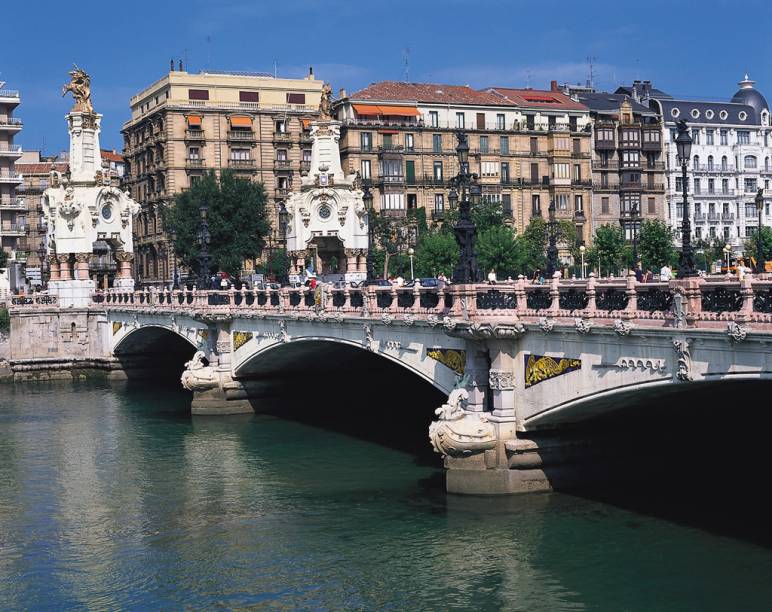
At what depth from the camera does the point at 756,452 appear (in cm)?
3531

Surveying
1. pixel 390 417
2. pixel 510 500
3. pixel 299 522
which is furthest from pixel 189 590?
pixel 390 417

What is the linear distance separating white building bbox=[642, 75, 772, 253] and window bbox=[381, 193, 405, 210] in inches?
1097

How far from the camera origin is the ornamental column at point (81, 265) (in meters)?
71.0

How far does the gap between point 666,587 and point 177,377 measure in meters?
48.3

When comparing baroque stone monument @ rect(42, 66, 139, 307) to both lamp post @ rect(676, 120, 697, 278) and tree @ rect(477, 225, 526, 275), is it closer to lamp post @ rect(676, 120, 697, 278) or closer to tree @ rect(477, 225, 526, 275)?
tree @ rect(477, 225, 526, 275)

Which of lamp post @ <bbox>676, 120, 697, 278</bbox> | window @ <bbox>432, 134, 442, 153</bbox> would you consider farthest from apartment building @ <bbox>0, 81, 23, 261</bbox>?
lamp post @ <bbox>676, 120, 697, 278</bbox>

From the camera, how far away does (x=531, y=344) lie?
29.3 meters

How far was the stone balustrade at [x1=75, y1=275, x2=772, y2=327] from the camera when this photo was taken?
22.8m

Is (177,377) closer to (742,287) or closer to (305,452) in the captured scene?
(305,452)

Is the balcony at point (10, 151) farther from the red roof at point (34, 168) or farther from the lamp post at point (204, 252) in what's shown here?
the lamp post at point (204, 252)

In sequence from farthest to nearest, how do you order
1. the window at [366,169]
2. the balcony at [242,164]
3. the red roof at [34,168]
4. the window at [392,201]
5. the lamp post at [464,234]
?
the red roof at [34,168] → the balcony at [242,164] → the window at [392,201] → the window at [366,169] → the lamp post at [464,234]

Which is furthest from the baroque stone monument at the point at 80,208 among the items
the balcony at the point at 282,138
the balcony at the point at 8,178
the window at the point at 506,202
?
the window at the point at 506,202

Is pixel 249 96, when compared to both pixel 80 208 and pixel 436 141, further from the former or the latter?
pixel 80 208

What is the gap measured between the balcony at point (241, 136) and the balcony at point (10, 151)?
1967 cm
